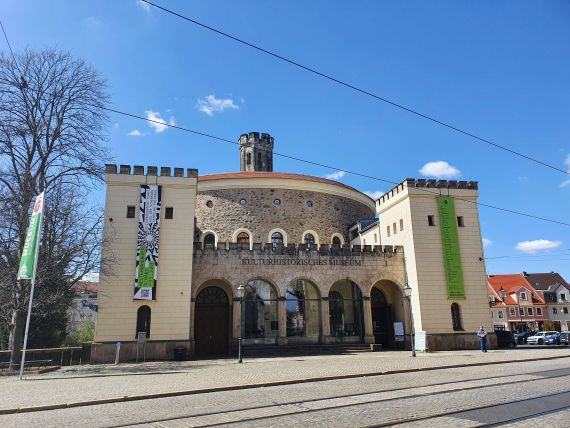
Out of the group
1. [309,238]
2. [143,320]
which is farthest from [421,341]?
[143,320]

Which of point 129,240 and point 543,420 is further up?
point 129,240

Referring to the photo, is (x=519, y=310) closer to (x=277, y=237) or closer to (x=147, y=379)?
(x=277, y=237)

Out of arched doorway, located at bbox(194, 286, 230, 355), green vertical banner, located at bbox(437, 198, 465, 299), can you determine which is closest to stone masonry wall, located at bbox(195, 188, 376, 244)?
arched doorway, located at bbox(194, 286, 230, 355)

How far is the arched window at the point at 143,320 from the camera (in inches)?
819

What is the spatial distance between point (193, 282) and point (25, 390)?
11.4m

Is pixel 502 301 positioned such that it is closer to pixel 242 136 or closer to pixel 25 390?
pixel 242 136

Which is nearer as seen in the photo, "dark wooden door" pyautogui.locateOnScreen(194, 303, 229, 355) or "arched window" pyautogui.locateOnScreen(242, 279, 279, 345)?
"dark wooden door" pyautogui.locateOnScreen(194, 303, 229, 355)

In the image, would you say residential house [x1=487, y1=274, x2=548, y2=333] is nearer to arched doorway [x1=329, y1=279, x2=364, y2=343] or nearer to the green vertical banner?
the green vertical banner

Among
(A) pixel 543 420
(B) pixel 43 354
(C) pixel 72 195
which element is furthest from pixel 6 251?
(A) pixel 543 420

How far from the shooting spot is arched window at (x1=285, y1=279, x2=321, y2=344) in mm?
24355

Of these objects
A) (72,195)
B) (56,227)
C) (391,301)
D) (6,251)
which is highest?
(72,195)

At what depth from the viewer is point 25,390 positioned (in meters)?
11.5

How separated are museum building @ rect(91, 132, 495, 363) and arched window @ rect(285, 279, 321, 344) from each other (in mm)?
60

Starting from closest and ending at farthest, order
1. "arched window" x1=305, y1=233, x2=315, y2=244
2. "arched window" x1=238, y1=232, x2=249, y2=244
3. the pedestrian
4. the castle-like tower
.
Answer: the pedestrian
"arched window" x1=238, y1=232, x2=249, y2=244
"arched window" x1=305, y1=233, x2=315, y2=244
the castle-like tower
